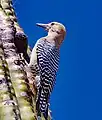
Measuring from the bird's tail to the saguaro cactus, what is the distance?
0.07 meters

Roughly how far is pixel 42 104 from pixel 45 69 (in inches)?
45.7

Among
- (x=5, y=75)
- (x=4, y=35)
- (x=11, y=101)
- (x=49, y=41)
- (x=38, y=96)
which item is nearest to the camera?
(x=11, y=101)

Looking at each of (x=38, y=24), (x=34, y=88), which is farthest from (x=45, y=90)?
(x=38, y=24)

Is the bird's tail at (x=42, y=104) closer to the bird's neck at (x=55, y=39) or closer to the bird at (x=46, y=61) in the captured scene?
the bird at (x=46, y=61)

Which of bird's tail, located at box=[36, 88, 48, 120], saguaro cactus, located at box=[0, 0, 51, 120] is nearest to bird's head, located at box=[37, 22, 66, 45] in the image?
saguaro cactus, located at box=[0, 0, 51, 120]

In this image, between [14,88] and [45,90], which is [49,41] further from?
[14,88]

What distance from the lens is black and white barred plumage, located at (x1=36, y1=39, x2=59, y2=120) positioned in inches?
209

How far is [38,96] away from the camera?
534 cm

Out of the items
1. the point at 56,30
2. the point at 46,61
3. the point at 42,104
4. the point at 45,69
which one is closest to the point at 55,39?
the point at 56,30

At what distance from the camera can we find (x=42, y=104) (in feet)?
17.1

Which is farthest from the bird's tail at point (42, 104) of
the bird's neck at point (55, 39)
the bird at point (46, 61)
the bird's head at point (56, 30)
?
the bird's head at point (56, 30)

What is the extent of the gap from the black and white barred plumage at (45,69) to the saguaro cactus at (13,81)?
12 centimetres

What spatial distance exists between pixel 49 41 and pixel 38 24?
2.75 feet

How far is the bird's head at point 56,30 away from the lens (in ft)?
27.5
